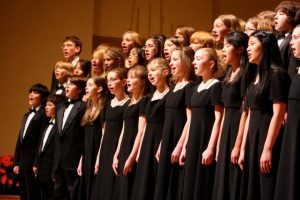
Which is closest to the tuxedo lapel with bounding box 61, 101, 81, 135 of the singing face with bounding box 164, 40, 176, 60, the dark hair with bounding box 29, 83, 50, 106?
the dark hair with bounding box 29, 83, 50, 106

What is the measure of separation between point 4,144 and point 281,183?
5.63m

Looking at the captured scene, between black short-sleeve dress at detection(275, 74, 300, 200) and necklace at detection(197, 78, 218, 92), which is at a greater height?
necklace at detection(197, 78, 218, 92)

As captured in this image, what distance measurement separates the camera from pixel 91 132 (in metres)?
5.55

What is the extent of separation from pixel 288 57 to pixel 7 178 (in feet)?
14.7

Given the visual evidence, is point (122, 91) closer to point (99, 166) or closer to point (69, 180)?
point (99, 166)

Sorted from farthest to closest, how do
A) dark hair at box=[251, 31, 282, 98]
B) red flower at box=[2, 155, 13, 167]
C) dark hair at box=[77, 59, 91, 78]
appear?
red flower at box=[2, 155, 13, 167], dark hair at box=[77, 59, 91, 78], dark hair at box=[251, 31, 282, 98]

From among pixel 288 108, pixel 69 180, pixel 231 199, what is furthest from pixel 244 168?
pixel 69 180

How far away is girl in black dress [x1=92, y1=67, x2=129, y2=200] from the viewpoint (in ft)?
17.1

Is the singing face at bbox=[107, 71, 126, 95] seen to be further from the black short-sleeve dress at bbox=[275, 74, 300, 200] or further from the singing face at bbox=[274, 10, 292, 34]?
the black short-sleeve dress at bbox=[275, 74, 300, 200]

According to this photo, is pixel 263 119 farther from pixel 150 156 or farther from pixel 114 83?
pixel 114 83

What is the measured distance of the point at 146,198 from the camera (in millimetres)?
4633

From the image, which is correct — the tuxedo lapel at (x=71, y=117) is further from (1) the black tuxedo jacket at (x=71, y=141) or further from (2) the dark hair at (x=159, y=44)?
(2) the dark hair at (x=159, y=44)

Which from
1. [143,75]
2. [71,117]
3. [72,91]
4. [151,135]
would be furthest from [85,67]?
[151,135]

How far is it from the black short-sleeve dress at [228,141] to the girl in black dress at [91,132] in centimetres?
176
